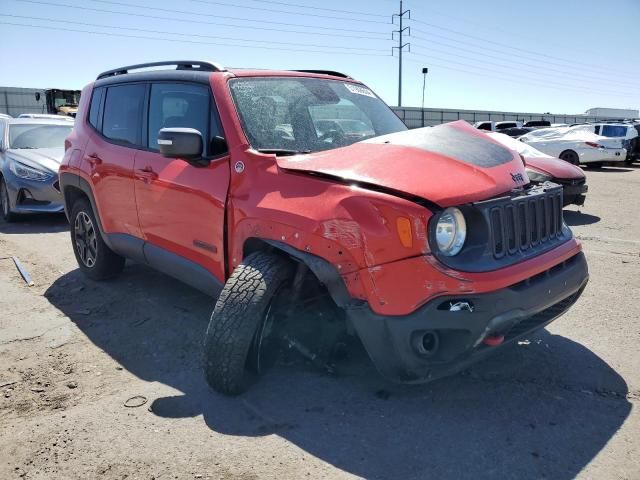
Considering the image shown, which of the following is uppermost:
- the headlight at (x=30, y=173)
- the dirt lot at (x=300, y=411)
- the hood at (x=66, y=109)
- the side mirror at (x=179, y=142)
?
the hood at (x=66, y=109)

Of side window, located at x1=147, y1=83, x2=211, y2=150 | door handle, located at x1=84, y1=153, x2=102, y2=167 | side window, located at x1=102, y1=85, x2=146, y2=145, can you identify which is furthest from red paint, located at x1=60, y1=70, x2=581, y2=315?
door handle, located at x1=84, y1=153, x2=102, y2=167

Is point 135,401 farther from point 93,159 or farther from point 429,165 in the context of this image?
point 93,159

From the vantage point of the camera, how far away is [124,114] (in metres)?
4.66

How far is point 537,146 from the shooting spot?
17.7 metres

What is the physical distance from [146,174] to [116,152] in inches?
26.1

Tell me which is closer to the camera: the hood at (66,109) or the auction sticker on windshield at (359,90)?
the auction sticker on windshield at (359,90)

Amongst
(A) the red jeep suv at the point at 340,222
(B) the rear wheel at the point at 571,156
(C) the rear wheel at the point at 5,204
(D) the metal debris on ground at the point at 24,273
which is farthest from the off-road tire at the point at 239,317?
(B) the rear wheel at the point at 571,156

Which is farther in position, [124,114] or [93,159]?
[93,159]

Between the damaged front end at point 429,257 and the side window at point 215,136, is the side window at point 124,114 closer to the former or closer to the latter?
the side window at point 215,136

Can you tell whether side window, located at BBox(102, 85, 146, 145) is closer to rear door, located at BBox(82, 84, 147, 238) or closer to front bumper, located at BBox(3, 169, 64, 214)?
rear door, located at BBox(82, 84, 147, 238)

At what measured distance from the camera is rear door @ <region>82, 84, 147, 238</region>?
4.42 m

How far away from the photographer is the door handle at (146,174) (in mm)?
4031

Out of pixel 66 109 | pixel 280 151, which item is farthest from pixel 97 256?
pixel 66 109

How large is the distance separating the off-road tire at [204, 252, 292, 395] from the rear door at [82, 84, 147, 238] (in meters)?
1.67
